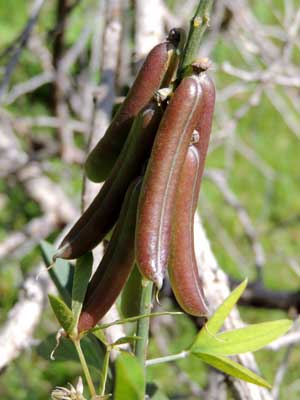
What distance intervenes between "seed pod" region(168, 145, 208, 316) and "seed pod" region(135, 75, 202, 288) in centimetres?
2

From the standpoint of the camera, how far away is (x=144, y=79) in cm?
65

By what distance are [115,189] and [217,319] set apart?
0.16 metres

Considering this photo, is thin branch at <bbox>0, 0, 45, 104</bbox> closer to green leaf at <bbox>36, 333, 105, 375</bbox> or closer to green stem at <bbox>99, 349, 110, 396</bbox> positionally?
green leaf at <bbox>36, 333, 105, 375</bbox>

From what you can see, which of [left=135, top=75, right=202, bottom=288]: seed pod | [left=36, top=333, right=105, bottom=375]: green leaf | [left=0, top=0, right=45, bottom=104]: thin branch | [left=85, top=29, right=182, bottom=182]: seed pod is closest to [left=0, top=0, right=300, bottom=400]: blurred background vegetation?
[left=0, top=0, right=45, bottom=104]: thin branch

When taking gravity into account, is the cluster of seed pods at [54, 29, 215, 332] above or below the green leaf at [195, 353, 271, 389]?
above

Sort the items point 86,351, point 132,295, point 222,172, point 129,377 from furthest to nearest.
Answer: point 222,172 → point 86,351 → point 132,295 → point 129,377

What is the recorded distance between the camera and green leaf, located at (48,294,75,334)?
61cm

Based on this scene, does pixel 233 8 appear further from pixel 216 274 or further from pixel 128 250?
pixel 128 250

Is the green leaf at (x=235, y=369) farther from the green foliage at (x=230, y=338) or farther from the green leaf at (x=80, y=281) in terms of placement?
the green leaf at (x=80, y=281)

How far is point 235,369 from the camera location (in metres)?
0.63

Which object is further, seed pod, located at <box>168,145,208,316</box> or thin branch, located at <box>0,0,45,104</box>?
thin branch, located at <box>0,0,45,104</box>

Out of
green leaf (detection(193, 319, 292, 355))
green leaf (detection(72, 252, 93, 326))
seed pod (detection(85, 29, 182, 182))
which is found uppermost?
seed pod (detection(85, 29, 182, 182))

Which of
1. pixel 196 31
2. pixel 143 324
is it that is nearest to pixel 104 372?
pixel 143 324

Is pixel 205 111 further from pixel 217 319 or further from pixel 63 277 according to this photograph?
pixel 63 277
